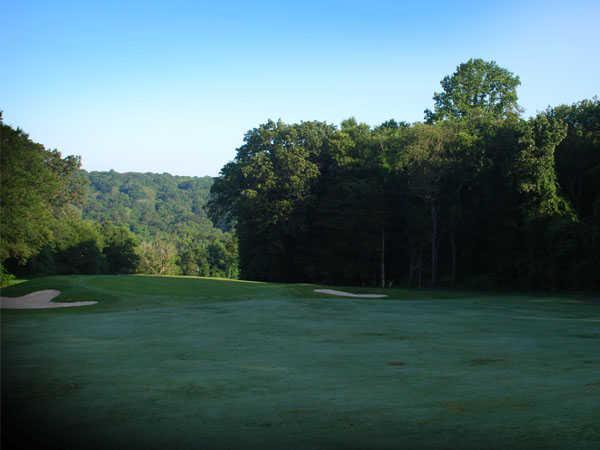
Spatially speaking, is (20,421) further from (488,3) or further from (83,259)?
(83,259)

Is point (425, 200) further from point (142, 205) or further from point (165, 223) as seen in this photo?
point (142, 205)

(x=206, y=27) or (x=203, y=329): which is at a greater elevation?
(x=206, y=27)

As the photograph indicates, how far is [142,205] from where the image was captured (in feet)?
573

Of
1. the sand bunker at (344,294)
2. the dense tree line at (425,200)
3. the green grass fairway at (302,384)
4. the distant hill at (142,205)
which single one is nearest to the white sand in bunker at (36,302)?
the green grass fairway at (302,384)

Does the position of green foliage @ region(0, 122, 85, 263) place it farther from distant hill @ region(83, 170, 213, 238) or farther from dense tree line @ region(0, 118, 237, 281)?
distant hill @ region(83, 170, 213, 238)

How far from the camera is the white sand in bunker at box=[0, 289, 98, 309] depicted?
22466 millimetres

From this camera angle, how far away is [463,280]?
154 ft

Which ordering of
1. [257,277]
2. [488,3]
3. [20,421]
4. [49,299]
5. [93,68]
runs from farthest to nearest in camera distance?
[257,277]
[488,3]
[49,299]
[93,68]
[20,421]

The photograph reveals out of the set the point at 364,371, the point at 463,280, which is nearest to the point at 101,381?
the point at 364,371

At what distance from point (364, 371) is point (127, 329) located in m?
7.72

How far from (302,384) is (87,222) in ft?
256

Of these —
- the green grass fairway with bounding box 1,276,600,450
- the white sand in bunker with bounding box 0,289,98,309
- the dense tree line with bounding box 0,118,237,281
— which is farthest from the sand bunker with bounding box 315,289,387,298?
the dense tree line with bounding box 0,118,237,281

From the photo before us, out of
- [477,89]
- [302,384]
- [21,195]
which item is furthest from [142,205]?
[302,384]

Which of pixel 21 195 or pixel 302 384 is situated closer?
pixel 302 384
